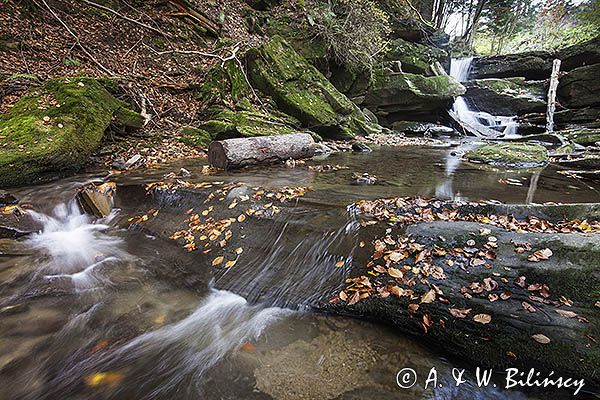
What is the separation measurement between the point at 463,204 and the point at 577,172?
4669 mm

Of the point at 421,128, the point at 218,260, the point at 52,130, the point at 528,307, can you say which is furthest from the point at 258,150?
the point at 421,128

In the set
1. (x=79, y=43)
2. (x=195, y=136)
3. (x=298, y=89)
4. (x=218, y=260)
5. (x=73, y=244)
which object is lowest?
(x=218, y=260)

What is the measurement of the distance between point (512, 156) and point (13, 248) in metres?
10.2

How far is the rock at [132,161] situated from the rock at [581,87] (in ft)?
64.2

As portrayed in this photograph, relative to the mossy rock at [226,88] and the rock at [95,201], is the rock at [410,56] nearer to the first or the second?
the mossy rock at [226,88]

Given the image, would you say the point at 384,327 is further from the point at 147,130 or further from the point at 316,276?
the point at 147,130

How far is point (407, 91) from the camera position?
1467cm

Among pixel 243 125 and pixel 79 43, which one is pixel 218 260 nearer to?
pixel 243 125

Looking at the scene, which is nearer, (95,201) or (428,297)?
(428,297)

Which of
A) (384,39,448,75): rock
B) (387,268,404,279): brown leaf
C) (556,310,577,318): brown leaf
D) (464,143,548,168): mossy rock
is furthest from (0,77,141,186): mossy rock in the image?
(384,39,448,75): rock

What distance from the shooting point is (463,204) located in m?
3.93

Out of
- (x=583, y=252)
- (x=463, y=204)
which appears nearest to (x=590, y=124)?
(x=463, y=204)

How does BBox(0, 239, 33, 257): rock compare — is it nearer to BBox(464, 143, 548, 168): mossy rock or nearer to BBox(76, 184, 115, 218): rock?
BBox(76, 184, 115, 218): rock

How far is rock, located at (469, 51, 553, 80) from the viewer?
59.8 ft
